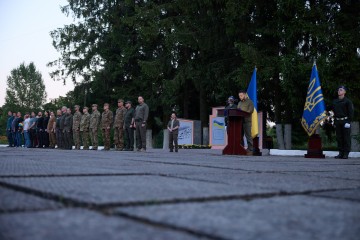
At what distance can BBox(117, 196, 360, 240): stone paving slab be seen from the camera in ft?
5.86

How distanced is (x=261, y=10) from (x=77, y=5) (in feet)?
49.4

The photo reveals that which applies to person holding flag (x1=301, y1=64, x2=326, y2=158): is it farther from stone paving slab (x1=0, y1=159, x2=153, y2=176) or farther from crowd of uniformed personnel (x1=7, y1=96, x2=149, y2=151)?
stone paving slab (x1=0, y1=159, x2=153, y2=176)

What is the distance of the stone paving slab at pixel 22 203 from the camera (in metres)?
2.10

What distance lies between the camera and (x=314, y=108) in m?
12.5

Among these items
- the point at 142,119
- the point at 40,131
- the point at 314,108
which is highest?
the point at 314,108

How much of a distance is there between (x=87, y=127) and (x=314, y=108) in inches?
392

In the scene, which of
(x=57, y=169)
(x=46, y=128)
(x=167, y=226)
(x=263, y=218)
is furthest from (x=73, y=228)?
(x=46, y=128)

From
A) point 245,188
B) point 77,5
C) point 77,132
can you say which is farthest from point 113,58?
point 245,188

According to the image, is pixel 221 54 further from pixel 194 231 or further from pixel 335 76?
pixel 194 231

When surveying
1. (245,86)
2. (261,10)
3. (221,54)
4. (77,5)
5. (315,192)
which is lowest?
(315,192)

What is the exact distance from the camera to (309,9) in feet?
63.1

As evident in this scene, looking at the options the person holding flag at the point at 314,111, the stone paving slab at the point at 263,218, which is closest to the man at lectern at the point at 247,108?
the person holding flag at the point at 314,111

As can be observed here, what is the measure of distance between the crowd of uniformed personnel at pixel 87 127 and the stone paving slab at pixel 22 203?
12.4 metres

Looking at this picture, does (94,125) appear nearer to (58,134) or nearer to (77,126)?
(77,126)
